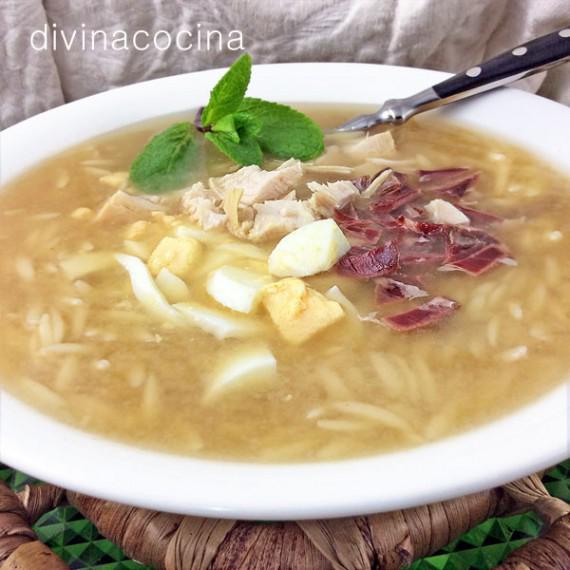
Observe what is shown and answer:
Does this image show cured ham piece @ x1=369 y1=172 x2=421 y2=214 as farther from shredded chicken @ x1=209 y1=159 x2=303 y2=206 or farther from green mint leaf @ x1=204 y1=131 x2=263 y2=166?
green mint leaf @ x1=204 y1=131 x2=263 y2=166

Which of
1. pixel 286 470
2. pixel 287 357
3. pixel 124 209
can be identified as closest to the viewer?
pixel 286 470

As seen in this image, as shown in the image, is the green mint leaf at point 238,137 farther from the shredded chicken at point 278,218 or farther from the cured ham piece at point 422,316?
the cured ham piece at point 422,316

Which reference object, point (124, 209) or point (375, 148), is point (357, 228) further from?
point (124, 209)

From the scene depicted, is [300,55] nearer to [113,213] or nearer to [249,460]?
[113,213]

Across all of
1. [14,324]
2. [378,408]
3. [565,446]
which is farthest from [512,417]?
[14,324]

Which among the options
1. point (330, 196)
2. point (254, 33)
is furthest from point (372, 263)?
point (254, 33)

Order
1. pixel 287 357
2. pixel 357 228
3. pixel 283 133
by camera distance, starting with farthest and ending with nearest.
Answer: pixel 283 133 < pixel 357 228 < pixel 287 357

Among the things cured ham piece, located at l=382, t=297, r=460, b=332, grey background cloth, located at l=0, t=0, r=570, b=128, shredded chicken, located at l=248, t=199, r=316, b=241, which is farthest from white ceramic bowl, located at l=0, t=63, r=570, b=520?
grey background cloth, located at l=0, t=0, r=570, b=128
